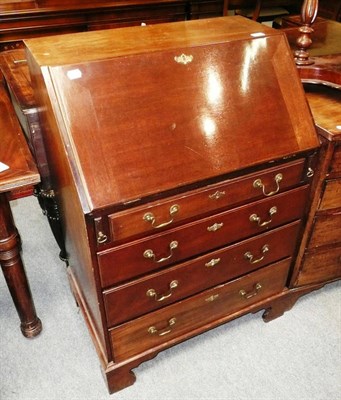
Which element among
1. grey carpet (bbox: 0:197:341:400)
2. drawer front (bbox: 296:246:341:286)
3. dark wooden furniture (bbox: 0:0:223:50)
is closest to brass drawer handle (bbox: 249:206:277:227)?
drawer front (bbox: 296:246:341:286)

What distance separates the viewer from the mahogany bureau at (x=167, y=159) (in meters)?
0.99

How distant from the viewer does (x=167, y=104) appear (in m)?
1.06

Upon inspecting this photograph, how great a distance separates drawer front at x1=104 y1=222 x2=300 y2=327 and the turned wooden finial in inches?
24.9

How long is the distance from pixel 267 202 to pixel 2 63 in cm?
134

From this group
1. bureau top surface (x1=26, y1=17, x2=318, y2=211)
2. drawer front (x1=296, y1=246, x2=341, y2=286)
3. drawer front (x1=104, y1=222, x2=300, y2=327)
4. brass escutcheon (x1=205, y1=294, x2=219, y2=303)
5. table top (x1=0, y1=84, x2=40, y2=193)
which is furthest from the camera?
drawer front (x1=296, y1=246, x2=341, y2=286)

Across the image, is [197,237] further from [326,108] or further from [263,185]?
[326,108]

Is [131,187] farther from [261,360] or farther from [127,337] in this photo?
[261,360]

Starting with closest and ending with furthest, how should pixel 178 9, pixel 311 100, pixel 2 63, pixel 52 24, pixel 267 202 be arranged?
pixel 267 202
pixel 311 100
pixel 2 63
pixel 52 24
pixel 178 9

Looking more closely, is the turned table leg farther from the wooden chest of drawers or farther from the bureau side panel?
the wooden chest of drawers

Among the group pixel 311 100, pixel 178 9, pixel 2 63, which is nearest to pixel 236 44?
pixel 311 100

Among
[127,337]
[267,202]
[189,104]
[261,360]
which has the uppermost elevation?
[189,104]

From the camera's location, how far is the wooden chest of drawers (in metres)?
1.30

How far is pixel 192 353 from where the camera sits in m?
1.60

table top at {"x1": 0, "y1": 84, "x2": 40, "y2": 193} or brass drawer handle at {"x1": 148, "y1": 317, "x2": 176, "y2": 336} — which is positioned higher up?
table top at {"x1": 0, "y1": 84, "x2": 40, "y2": 193}
